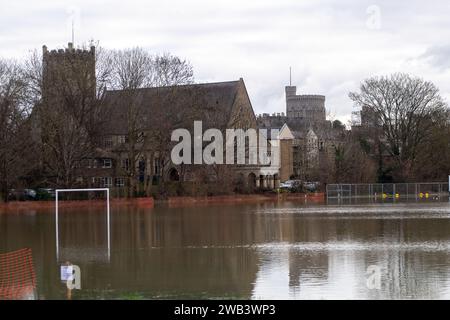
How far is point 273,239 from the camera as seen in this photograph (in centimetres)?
3039

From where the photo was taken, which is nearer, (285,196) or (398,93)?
(285,196)

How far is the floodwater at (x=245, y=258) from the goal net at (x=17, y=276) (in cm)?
31

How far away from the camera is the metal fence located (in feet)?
259

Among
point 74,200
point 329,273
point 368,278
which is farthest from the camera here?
point 74,200

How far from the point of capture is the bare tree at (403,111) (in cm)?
8475

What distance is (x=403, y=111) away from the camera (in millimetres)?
85375

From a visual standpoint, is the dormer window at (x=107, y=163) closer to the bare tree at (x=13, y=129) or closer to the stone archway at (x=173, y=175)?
the stone archway at (x=173, y=175)

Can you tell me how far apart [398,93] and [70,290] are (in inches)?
2847

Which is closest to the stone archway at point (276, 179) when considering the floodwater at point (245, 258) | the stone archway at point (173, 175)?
the stone archway at point (173, 175)

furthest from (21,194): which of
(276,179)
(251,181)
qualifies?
(276,179)

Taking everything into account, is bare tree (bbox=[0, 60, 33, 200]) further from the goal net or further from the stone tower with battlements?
the goal net

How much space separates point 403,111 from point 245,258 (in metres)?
65.4

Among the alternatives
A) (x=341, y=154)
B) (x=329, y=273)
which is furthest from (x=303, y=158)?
(x=329, y=273)
